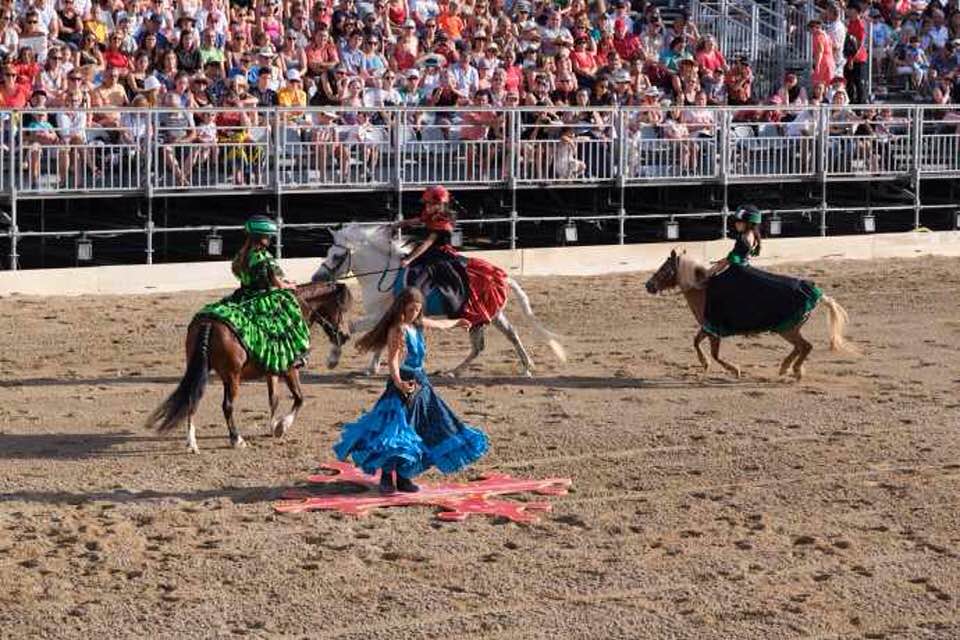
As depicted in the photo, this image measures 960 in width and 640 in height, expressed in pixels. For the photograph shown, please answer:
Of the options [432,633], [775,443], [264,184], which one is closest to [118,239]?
[264,184]

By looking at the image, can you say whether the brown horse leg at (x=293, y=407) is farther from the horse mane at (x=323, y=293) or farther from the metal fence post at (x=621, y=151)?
the metal fence post at (x=621, y=151)

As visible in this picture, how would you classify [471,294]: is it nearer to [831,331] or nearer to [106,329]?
[831,331]

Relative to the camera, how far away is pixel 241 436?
1372 cm

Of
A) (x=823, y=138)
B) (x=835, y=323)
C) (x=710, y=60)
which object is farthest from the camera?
(x=710, y=60)

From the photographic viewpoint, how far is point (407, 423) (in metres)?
11.6

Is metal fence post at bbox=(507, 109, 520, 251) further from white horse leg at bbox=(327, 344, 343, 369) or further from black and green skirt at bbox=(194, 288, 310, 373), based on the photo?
black and green skirt at bbox=(194, 288, 310, 373)

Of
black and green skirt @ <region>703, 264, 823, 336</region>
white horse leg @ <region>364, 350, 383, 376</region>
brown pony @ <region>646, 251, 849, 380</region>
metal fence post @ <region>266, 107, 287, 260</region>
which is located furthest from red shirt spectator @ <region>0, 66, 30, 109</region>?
black and green skirt @ <region>703, 264, 823, 336</region>

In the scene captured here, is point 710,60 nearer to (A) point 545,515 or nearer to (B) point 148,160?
(B) point 148,160

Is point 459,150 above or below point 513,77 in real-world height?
below

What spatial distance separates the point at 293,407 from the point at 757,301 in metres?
4.45

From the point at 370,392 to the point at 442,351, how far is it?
2.31 meters

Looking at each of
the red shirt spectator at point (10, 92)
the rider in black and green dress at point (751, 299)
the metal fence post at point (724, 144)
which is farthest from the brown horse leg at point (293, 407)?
the metal fence post at point (724, 144)

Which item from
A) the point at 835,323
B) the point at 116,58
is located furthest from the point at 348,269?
the point at 116,58

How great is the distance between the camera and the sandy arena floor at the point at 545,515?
9.54 metres
